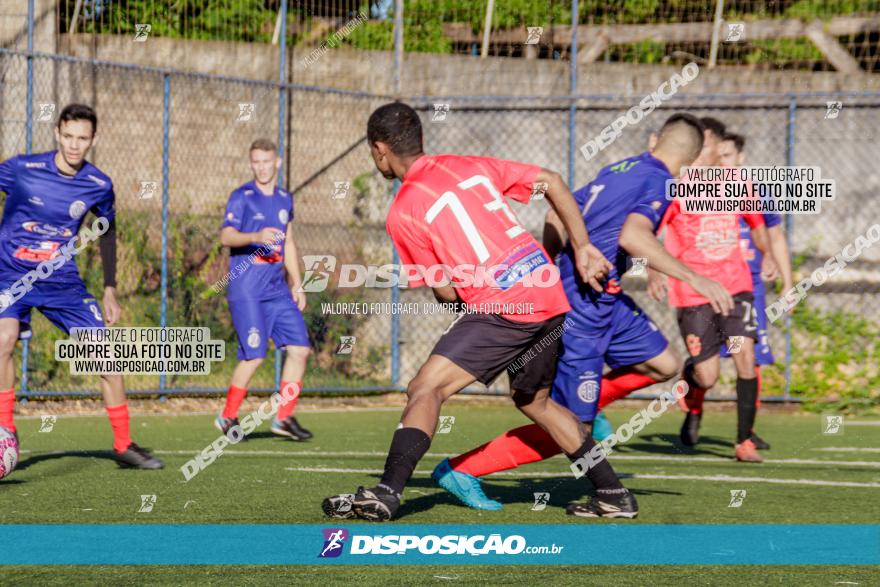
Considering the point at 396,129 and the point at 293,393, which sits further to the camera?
the point at 293,393

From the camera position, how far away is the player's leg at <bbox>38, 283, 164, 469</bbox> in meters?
8.02

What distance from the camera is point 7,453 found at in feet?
24.0

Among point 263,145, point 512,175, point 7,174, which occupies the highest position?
point 263,145

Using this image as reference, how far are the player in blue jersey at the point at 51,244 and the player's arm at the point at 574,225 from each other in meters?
3.36

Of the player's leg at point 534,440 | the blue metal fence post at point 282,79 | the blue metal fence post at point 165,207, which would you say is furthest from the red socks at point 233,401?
the player's leg at point 534,440

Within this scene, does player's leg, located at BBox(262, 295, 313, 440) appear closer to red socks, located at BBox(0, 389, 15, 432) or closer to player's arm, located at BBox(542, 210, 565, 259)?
red socks, located at BBox(0, 389, 15, 432)

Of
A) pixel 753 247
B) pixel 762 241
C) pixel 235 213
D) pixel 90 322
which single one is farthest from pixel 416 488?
pixel 753 247

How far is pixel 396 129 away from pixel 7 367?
3.41 meters

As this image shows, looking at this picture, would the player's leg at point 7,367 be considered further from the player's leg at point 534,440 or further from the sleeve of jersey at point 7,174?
the player's leg at point 534,440

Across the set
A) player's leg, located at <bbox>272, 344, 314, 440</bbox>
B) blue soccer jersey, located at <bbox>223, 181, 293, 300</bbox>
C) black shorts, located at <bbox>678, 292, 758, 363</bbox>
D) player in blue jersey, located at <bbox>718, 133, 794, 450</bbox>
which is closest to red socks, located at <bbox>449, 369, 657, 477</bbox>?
black shorts, located at <bbox>678, 292, 758, 363</bbox>

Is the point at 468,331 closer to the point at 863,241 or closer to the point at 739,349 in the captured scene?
the point at 739,349

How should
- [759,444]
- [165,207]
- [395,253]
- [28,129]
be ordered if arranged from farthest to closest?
[395,253]
[165,207]
[28,129]
[759,444]

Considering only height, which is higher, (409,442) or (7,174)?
(7,174)

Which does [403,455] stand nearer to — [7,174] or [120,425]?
[120,425]
